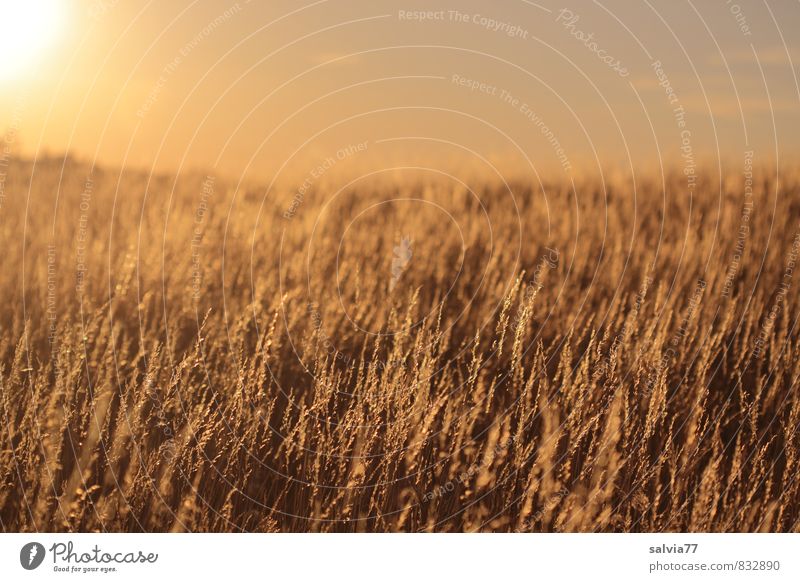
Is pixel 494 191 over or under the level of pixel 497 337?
over

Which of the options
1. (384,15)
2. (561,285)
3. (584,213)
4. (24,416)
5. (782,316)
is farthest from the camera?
(584,213)

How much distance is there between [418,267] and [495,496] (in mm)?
1464

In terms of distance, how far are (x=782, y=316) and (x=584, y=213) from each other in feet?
4.31

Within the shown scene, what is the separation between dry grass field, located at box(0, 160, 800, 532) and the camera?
3305mm

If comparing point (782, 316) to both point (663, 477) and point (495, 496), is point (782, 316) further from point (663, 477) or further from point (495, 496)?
point (495, 496)

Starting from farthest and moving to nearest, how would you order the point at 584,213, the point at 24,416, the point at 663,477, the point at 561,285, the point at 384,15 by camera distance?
1. the point at 584,213
2. the point at 561,285
3. the point at 384,15
4. the point at 663,477
5. the point at 24,416

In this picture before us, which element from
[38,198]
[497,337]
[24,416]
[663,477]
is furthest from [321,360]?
[38,198]

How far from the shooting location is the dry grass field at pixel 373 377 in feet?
10.8

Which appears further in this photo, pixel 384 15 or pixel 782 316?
pixel 782 316

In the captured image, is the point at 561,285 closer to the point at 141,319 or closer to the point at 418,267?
the point at 418,267

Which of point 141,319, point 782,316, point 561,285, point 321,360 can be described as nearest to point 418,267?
point 561,285

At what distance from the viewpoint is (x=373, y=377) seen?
3396mm

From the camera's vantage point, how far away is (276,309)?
3.93 metres
